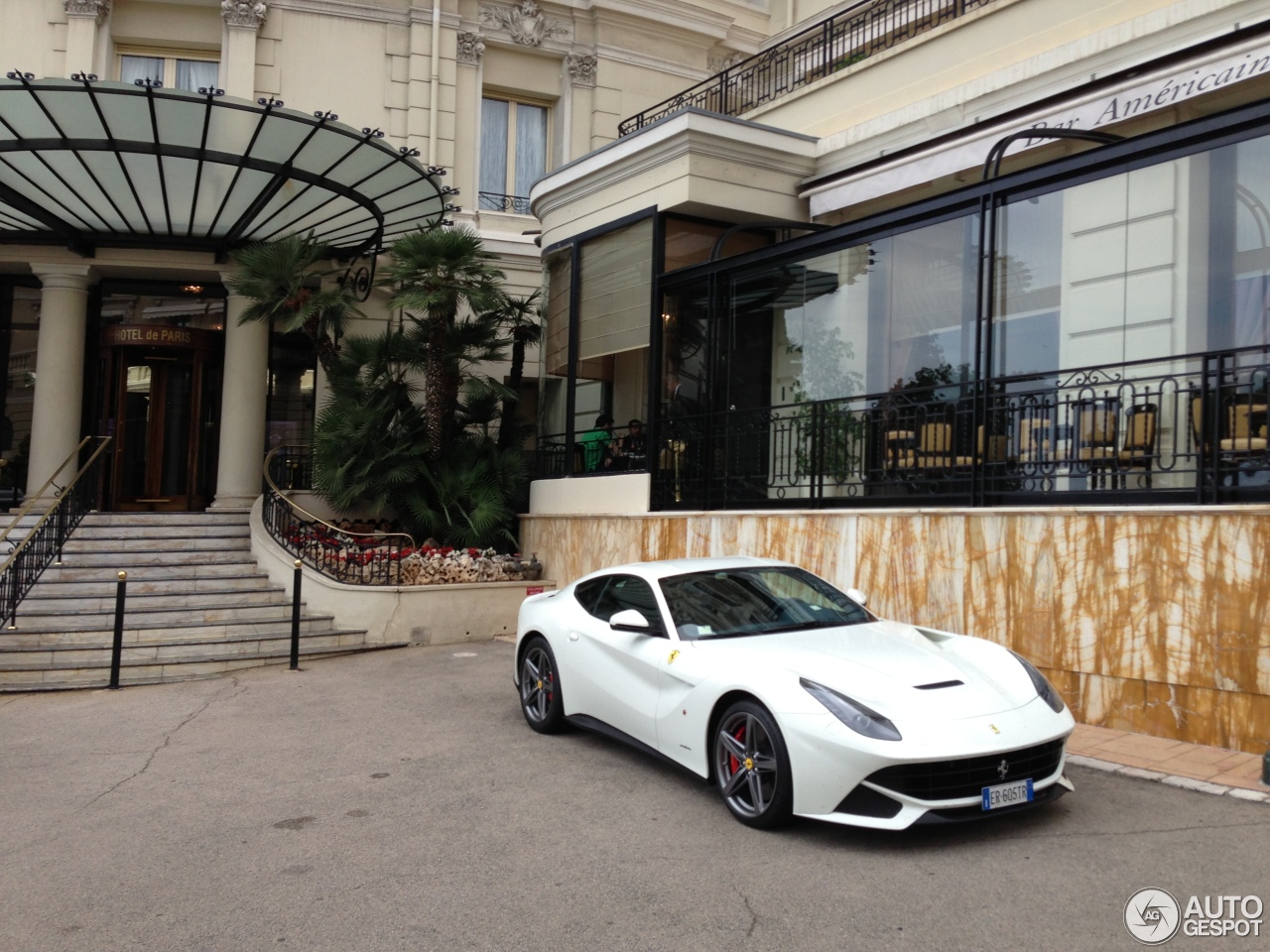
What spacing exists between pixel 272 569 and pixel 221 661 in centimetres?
259

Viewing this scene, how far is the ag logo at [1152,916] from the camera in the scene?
3.95 meters

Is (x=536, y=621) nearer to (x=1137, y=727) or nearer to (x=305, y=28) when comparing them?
(x=1137, y=727)

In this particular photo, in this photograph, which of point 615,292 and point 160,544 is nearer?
point 615,292

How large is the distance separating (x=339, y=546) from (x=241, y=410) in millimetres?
4449

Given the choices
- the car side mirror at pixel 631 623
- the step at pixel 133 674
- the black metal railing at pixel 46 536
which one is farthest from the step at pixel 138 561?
the car side mirror at pixel 631 623

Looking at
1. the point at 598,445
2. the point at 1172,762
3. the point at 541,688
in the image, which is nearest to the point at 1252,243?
the point at 1172,762

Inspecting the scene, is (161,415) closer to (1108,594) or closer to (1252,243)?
(1108,594)

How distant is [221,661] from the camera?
36.8ft

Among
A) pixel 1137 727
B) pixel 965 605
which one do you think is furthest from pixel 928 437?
pixel 1137 727

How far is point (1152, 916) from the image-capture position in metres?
4.11

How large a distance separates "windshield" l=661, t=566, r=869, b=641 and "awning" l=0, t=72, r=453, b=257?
8.02m

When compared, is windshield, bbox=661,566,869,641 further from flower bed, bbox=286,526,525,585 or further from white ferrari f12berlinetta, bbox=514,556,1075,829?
flower bed, bbox=286,526,525,585

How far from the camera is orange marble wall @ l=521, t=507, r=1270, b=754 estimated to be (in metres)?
6.58

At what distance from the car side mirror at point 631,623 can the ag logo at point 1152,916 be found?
3.01 meters
